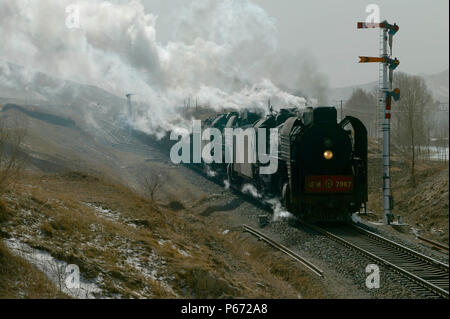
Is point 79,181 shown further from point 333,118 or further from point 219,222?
point 333,118

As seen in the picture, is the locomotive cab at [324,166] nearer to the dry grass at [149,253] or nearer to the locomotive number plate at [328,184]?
the locomotive number plate at [328,184]

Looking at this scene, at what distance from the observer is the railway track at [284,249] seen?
11.8 metres

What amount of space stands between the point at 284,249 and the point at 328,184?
3.33m

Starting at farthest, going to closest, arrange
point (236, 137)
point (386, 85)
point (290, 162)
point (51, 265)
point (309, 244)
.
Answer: point (236, 137)
point (386, 85)
point (290, 162)
point (309, 244)
point (51, 265)

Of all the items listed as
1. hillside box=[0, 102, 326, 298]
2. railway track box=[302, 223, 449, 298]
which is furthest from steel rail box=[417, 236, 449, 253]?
hillside box=[0, 102, 326, 298]

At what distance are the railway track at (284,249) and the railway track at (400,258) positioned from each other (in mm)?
1715

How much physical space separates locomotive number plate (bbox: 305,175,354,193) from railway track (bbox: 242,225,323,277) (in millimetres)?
2307

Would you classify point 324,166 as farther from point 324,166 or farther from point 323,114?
A: point 323,114

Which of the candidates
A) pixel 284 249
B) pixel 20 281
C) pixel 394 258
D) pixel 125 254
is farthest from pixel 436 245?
pixel 20 281

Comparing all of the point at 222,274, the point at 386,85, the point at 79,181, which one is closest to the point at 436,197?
the point at 386,85

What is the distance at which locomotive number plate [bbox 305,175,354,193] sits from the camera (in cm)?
1589

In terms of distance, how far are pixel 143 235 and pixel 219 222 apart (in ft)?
21.4
